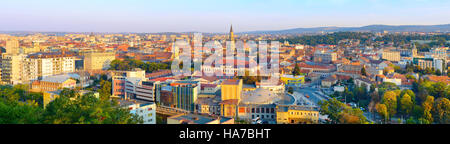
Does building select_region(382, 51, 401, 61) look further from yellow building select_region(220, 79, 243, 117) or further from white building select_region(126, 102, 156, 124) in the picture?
white building select_region(126, 102, 156, 124)

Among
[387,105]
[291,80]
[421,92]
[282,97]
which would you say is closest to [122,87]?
[282,97]

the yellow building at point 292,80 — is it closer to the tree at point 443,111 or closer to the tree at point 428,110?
the tree at point 428,110

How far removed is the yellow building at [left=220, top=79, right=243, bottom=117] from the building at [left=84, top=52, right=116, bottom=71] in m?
8.66

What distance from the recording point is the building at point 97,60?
14258 millimetres

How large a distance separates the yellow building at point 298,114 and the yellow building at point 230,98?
0.94m

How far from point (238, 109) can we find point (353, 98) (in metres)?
3.33

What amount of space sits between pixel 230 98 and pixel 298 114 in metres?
1.57

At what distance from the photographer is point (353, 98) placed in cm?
858

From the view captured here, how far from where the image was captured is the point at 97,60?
14.6m

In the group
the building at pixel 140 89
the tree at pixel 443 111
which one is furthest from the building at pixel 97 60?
the tree at pixel 443 111

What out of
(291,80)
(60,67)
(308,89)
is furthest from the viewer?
(60,67)
